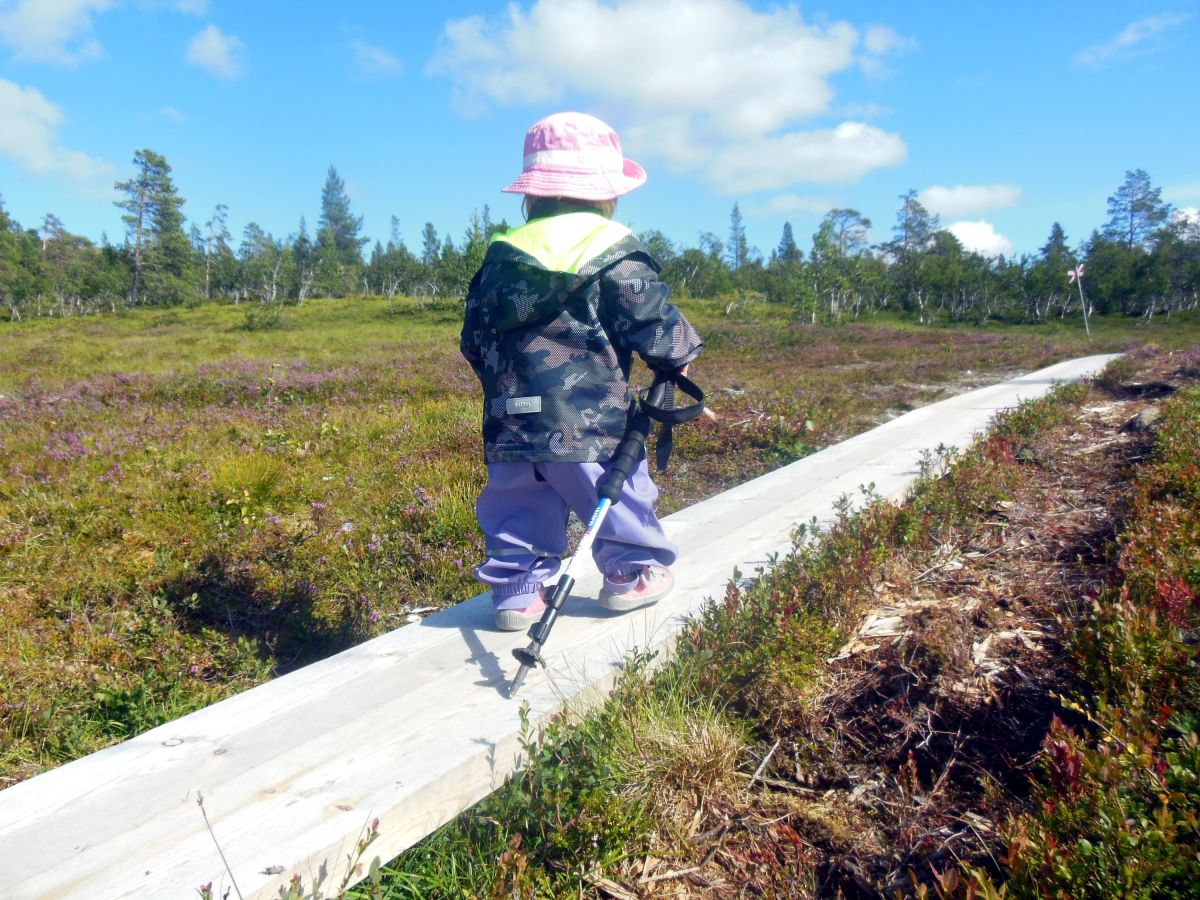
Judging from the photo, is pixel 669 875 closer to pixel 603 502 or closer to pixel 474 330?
pixel 603 502

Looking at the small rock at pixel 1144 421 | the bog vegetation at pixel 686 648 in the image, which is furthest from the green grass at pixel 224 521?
the small rock at pixel 1144 421

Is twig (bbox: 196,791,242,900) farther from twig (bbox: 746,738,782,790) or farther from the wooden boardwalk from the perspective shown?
twig (bbox: 746,738,782,790)

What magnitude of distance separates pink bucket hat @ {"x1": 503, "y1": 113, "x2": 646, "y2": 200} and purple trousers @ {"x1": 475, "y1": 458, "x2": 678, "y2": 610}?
1145 millimetres

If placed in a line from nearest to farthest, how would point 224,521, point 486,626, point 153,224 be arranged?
point 486,626 → point 224,521 → point 153,224

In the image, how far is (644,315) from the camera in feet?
9.99

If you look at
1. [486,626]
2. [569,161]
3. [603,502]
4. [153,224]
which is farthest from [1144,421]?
[153,224]

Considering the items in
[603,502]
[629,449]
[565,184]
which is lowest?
[603,502]

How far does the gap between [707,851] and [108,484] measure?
18.6ft

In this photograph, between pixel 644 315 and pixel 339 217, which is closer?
pixel 644 315

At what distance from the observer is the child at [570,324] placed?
9.87 feet

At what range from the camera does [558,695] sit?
9.08 ft

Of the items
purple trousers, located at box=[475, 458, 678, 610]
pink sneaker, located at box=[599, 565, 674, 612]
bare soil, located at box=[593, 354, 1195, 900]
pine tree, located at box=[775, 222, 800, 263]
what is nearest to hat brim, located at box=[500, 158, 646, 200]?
purple trousers, located at box=[475, 458, 678, 610]

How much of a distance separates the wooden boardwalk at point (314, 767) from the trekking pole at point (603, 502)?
18 centimetres

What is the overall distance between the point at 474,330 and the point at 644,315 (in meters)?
0.80
